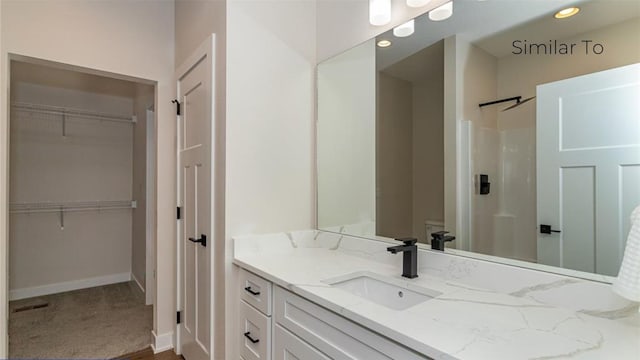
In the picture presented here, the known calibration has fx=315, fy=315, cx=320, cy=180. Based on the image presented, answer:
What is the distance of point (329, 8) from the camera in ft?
6.40

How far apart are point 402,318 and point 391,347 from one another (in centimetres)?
8

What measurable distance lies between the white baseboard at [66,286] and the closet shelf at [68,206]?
847 millimetres

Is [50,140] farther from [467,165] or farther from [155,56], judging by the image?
[467,165]

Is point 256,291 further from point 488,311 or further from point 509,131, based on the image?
point 509,131

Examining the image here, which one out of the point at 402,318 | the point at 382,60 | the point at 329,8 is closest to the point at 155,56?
the point at 329,8

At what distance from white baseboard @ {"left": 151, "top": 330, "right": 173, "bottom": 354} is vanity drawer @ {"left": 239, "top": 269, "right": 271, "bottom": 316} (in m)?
1.23

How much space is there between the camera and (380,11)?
61.5 inches

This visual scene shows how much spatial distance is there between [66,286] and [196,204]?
9.59 ft

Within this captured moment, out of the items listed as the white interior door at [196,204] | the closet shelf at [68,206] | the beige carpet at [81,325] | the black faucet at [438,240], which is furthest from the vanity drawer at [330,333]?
the closet shelf at [68,206]

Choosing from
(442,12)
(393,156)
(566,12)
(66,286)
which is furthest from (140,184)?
(566,12)

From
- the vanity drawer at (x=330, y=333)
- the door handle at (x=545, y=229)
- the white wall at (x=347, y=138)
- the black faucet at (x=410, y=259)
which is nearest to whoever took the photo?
the vanity drawer at (x=330, y=333)

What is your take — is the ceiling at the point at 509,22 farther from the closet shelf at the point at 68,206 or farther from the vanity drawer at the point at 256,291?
the closet shelf at the point at 68,206

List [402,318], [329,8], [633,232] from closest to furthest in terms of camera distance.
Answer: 1. [633,232]
2. [402,318]
3. [329,8]

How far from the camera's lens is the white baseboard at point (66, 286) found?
3.42 m
